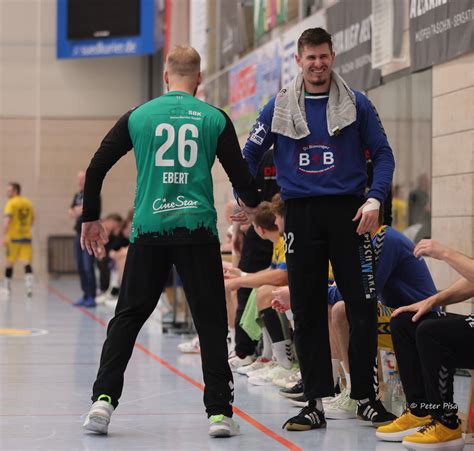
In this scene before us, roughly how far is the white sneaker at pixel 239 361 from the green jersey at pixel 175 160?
9.25 feet

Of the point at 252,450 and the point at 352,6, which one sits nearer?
the point at 252,450

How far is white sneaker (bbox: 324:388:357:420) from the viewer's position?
5430 mm

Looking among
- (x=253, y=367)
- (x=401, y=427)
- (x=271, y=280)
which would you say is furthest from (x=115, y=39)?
(x=401, y=427)

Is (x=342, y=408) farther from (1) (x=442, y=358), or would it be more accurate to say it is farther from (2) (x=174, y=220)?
(2) (x=174, y=220)

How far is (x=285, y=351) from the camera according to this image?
693 cm

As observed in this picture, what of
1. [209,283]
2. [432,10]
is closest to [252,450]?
[209,283]

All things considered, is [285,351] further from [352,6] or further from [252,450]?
[352,6]

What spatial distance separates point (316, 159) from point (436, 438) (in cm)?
144

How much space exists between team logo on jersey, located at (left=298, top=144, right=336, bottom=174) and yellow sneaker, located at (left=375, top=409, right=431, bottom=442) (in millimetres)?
1182

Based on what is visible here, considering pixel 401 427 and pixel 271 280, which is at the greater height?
pixel 271 280

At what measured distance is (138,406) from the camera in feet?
19.4

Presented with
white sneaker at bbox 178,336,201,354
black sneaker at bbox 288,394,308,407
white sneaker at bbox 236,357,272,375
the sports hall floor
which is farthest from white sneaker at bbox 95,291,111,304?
black sneaker at bbox 288,394,308,407

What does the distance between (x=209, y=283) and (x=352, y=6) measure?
5.51 m

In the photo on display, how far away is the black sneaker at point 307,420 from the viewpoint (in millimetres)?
5039
